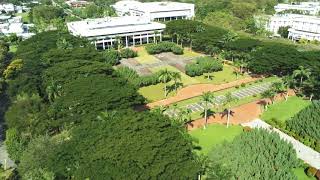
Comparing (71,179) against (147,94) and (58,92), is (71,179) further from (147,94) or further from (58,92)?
(147,94)

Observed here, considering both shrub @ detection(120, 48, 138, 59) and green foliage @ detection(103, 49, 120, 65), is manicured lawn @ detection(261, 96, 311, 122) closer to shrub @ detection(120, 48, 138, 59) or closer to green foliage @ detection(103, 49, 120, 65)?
green foliage @ detection(103, 49, 120, 65)

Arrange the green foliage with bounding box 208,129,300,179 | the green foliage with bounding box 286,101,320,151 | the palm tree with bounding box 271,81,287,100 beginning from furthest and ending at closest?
the palm tree with bounding box 271,81,287,100, the green foliage with bounding box 286,101,320,151, the green foliage with bounding box 208,129,300,179

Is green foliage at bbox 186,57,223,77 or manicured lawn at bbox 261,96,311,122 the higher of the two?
green foliage at bbox 186,57,223,77

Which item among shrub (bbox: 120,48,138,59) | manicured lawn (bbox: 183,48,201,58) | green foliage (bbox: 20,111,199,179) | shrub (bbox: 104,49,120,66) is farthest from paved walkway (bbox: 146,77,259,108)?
shrub (bbox: 120,48,138,59)

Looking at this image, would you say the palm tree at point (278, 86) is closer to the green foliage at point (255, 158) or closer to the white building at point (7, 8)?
the green foliage at point (255, 158)

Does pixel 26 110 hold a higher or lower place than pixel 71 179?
higher

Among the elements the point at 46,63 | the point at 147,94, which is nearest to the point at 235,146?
the point at 147,94
